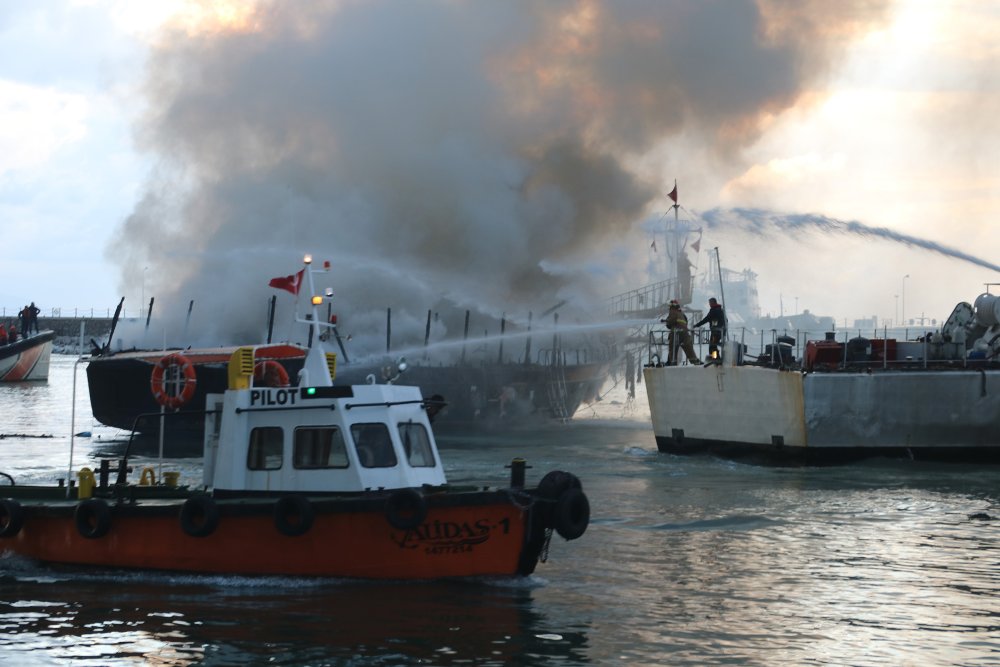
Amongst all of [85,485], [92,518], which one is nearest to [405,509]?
[92,518]

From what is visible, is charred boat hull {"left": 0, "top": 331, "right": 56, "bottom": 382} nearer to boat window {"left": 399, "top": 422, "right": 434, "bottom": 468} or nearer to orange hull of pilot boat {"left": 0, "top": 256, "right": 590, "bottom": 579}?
orange hull of pilot boat {"left": 0, "top": 256, "right": 590, "bottom": 579}

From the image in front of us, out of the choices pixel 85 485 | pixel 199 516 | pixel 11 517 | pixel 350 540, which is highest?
pixel 85 485

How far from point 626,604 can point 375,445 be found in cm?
446

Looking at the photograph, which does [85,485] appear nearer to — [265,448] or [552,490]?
[265,448]

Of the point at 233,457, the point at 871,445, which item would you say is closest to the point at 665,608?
the point at 233,457

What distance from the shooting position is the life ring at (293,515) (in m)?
19.0

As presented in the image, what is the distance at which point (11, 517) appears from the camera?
2109 cm

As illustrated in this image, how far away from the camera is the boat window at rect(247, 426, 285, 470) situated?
2034 cm

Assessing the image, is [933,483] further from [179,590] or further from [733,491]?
[179,590]

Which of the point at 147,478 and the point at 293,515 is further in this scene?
the point at 147,478

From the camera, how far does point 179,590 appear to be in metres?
19.9

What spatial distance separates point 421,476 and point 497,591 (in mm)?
2160

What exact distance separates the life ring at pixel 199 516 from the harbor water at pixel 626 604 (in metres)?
0.91

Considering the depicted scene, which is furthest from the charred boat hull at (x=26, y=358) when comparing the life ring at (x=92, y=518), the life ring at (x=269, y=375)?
the life ring at (x=92, y=518)
